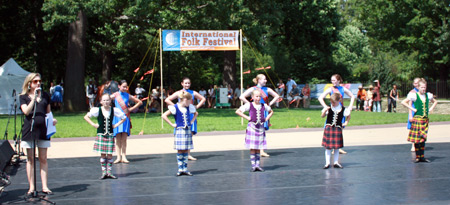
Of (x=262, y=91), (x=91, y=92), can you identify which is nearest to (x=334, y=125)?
(x=262, y=91)

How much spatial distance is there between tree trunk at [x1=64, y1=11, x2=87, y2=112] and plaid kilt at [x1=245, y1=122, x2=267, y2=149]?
70.0 ft

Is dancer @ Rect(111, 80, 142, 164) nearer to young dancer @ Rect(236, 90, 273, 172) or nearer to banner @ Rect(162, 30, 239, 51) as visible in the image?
young dancer @ Rect(236, 90, 273, 172)

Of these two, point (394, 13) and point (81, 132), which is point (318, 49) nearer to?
point (394, 13)

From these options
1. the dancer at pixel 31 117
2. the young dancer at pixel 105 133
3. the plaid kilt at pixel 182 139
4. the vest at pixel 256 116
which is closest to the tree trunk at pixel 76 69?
the young dancer at pixel 105 133

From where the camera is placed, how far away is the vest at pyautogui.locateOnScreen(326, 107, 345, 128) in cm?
1013

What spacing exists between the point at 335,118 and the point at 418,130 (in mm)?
2054

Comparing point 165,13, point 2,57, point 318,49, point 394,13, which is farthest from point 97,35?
point 394,13

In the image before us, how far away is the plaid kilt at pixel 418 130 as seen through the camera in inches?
430

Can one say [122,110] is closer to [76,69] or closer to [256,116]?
[256,116]

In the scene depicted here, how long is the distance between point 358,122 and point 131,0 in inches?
540

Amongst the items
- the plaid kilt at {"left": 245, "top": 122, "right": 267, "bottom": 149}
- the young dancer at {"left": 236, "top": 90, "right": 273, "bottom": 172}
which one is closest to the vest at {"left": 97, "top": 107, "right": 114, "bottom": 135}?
the young dancer at {"left": 236, "top": 90, "right": 273, "bottom": 172}

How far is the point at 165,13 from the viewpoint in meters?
31.1

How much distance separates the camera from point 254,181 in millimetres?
8984

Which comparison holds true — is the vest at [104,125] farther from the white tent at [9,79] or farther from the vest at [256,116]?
the white tent at [9,79]
